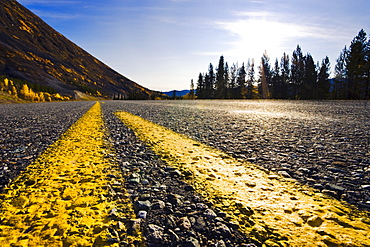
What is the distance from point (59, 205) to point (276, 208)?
1.10 m

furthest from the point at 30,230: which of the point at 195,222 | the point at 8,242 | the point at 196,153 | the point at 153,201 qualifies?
the point at 196,153

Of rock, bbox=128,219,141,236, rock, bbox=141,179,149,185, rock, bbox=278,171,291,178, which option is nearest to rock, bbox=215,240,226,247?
rock, bbox=128,219,141,236

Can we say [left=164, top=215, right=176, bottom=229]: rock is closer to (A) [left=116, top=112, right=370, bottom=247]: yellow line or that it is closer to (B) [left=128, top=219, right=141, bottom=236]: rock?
(B) [left=128, top=219, right=141, bottom=236]: rock

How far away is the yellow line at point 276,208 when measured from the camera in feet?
2.62

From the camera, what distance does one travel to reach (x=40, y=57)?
9300 centimetres

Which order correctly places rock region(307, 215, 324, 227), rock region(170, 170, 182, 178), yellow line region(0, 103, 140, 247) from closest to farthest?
yellow line region(0, 103, 140, 247)
rock region(307, 215, 324, 227)
rock region(170, 170, 182, 178)

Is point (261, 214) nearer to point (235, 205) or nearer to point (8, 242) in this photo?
point (235, 205)

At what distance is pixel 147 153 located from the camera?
201 cm

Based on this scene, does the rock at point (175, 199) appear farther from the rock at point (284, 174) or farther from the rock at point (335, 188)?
the rock at point (335, 188)

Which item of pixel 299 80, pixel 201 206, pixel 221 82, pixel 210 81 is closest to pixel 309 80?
pixel 299 80

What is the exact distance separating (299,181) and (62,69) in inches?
4678

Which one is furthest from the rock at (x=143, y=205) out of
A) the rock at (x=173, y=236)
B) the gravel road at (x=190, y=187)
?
the rock at (x=173, y=236)

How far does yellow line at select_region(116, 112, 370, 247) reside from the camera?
80 cm

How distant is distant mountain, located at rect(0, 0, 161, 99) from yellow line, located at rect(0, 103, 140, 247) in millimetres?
55381
